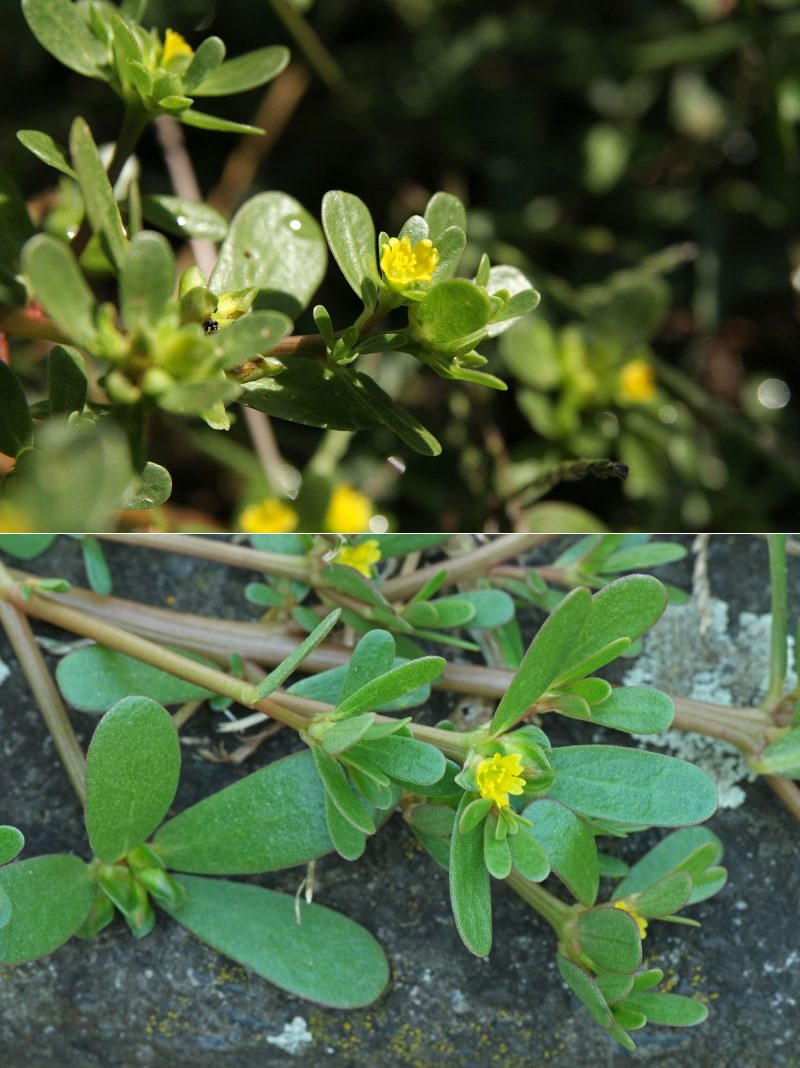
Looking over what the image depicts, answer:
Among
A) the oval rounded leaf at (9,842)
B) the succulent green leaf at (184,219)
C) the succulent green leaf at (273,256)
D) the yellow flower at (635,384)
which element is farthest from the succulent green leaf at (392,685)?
the yellow flower at (635,384)

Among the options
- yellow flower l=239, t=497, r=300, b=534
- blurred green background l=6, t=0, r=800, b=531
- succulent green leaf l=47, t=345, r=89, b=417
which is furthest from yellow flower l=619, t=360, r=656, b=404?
succulent green leaf l=47, t=345, r=89, b=417

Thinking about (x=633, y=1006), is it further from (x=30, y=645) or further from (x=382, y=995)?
(x=30, y=645)

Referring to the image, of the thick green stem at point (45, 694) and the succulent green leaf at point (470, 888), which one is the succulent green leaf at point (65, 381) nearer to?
the thick green stem at point (45, 694)

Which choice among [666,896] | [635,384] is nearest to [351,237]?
[666,896]

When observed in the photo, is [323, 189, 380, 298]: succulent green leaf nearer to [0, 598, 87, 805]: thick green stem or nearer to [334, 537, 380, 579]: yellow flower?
[334, 537, 380, 579]: yellow flower

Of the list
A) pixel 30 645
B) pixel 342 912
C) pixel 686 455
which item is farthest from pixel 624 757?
pixel 686 455

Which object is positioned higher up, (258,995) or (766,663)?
(766,663)

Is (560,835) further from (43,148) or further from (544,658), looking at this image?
(43,148)
